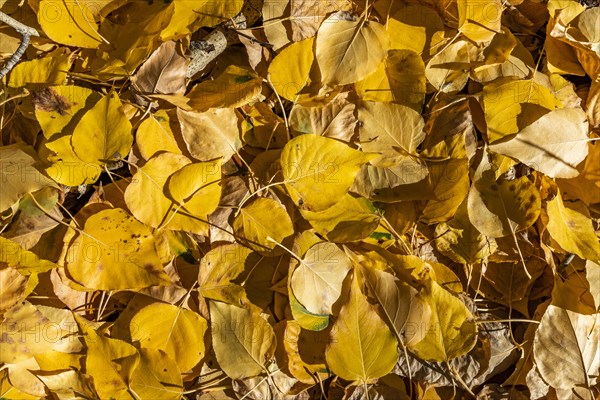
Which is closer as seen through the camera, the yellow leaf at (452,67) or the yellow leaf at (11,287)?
Result: the yellow leaf at (11,287)

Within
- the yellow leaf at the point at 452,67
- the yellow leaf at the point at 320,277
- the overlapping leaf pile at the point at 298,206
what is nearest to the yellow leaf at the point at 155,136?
the overlapping leaf pile at the point at 298,206

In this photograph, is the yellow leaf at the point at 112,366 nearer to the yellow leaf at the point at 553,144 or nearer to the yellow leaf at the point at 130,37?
the yellow leaf at the point at 130,37

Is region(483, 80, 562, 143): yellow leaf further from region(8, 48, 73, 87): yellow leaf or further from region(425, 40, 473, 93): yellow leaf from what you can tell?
region(8, 48, 73, 87): yellow leaf

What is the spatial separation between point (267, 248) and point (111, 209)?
19 cm

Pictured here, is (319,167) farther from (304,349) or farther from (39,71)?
(39,71)

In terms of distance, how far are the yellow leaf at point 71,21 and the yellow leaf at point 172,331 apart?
1.10 feet

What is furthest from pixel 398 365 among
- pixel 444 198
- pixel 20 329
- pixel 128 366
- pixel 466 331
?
pixel 20 329

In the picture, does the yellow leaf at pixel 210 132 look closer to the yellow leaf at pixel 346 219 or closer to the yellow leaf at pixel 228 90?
the yellow leaf at pixel 228 90

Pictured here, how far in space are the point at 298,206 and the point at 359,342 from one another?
18cm

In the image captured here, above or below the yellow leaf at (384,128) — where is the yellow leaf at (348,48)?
above

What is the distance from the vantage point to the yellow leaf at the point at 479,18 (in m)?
0.75

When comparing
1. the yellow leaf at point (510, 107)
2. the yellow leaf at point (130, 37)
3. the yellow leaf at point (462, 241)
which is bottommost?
the yellow leaf at point (462, 241)

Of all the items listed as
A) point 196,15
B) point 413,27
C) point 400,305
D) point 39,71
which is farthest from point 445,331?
point 39,71

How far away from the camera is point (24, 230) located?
2.26 feet
